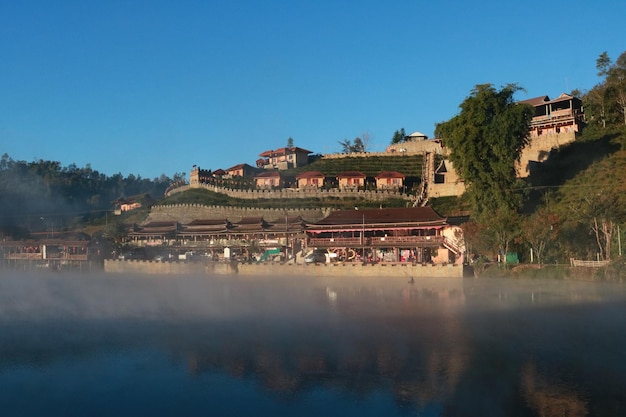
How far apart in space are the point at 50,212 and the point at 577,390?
109 meters

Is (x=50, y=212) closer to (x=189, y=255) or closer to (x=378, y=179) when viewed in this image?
(x=189, y=255)

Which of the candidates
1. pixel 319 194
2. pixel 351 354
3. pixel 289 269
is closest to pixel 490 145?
pixel 289 269

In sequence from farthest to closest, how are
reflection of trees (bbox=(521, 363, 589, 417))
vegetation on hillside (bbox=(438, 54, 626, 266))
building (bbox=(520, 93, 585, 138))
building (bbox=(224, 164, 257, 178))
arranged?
building (bbox=(224, 164, 257, 178))
building (bbox=(520, 93, 585, 138))
vegetation on hillside (bbox=(438, 54, 626, 266))
reflection of trees (bbox=(521, 363, 589, 417))

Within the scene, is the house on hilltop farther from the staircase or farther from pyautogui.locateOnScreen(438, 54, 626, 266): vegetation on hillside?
the staircase

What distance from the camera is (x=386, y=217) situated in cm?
5656

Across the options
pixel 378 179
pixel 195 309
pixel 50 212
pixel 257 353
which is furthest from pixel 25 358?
pixel 50 212

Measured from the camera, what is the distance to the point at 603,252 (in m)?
41.3

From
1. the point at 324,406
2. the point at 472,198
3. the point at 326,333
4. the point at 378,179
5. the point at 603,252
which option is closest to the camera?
the point at 324,406

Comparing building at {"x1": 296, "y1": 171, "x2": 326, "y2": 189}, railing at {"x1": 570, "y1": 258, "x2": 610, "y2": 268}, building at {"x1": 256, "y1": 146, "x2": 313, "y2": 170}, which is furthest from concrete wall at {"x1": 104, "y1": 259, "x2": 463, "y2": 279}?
building at {"x1": 256, "y1": 146, "x2": 313, "y2": 170}

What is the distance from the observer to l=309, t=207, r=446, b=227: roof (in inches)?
2119

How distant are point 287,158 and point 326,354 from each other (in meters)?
78.3

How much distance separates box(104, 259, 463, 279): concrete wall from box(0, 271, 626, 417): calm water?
8818mm

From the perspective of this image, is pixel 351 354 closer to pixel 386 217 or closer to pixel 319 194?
pixel 386 217

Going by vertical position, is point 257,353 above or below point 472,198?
below
